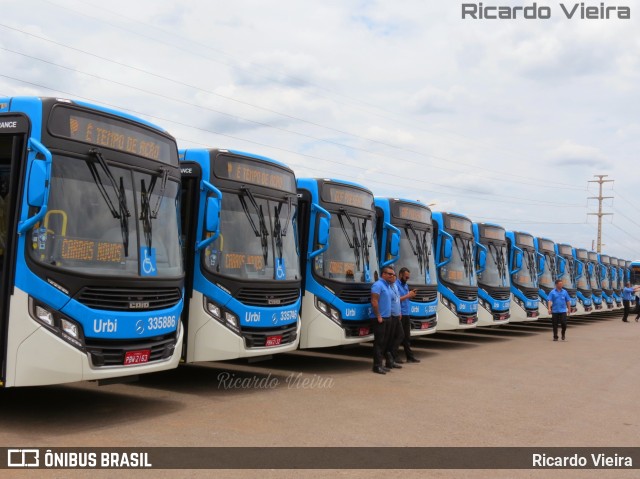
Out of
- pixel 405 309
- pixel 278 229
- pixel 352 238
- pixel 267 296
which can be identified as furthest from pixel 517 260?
pixel 267 296

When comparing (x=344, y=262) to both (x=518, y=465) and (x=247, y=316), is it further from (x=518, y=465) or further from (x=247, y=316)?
(x=518, y=465)

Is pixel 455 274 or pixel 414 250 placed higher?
pixel 414 250

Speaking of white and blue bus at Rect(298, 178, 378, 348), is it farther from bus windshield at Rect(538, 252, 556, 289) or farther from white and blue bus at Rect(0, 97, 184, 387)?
bus windshield at Rect(538, 252, 556, 289)

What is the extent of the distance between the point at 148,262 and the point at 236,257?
194 cm

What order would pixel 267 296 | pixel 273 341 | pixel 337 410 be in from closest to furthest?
pixel 337 410, pixel 267 296, pixel 273 341

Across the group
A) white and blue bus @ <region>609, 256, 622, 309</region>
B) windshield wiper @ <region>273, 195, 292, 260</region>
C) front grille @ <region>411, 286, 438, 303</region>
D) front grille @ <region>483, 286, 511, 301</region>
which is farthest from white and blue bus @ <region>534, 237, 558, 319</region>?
windshield wiper @ <region>273, 195, 292, 260</region>

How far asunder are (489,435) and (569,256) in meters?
23.2

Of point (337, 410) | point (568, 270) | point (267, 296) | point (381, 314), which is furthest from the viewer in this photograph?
point (568, 270)

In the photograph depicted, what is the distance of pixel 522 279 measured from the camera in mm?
22125

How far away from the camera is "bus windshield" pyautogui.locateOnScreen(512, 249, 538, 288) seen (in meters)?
22.0

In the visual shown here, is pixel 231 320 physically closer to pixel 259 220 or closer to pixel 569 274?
pixel 259 220

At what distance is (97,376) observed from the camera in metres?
7.25

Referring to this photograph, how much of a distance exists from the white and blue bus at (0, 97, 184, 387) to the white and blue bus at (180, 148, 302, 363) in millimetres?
1065

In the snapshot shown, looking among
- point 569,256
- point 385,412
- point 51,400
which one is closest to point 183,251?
point 51,400
